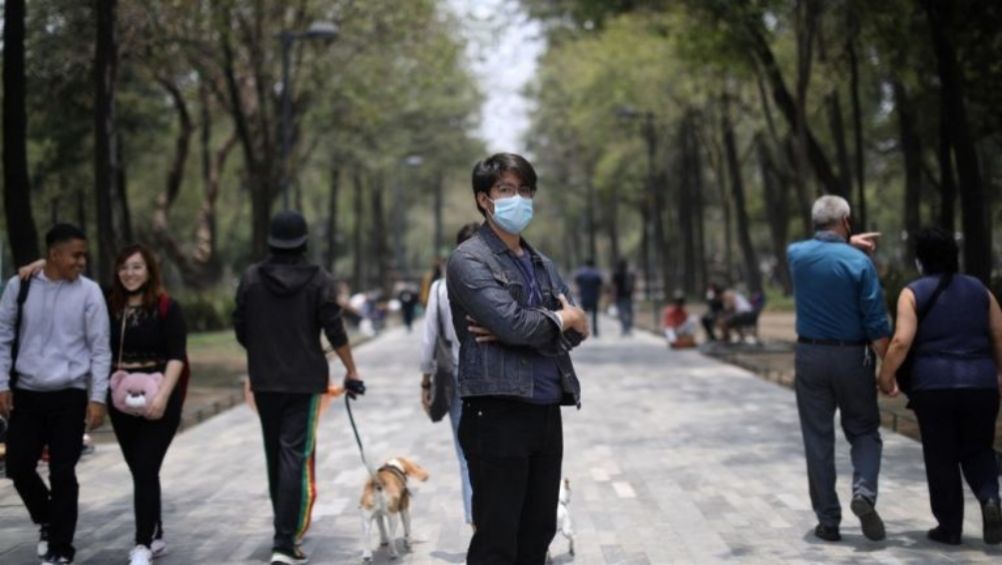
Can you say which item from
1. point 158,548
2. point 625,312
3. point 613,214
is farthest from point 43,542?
point 613,214

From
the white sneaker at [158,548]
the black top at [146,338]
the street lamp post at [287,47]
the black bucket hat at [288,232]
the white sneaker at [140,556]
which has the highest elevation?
the street lamp post at [287,47]

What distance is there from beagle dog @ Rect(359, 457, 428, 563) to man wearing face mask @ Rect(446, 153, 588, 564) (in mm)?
2593

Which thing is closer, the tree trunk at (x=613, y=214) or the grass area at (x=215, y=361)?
the grass area at (x=215, y=361)

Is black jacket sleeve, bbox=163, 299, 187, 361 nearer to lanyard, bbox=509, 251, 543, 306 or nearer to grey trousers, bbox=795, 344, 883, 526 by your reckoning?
lanyard, bbox=509, 251, 543, 306

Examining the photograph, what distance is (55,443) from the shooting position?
6980 mm

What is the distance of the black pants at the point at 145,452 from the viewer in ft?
23.1

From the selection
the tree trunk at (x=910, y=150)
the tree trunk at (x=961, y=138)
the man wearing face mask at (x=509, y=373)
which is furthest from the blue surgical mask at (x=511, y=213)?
the tree trunk at (x=910, y=150)

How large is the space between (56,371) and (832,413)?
13.3 ft

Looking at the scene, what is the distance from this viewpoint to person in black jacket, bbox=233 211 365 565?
23.4ft

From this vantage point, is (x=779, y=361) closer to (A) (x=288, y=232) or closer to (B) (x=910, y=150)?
(B) (x=910, y=150)

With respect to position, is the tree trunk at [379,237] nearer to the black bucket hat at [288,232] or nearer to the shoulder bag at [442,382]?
the shoulder bag at [442,382]

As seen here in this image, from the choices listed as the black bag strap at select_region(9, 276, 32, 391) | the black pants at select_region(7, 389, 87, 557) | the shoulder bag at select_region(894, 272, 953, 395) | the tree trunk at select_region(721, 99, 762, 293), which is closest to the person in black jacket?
the black pants at select_region(7, 389, 87, 557)

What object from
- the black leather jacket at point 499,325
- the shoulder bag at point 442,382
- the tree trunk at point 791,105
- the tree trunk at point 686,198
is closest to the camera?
the black leather jacket at point 499,325

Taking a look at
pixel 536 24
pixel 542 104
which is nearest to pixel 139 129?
pixel 536 24
